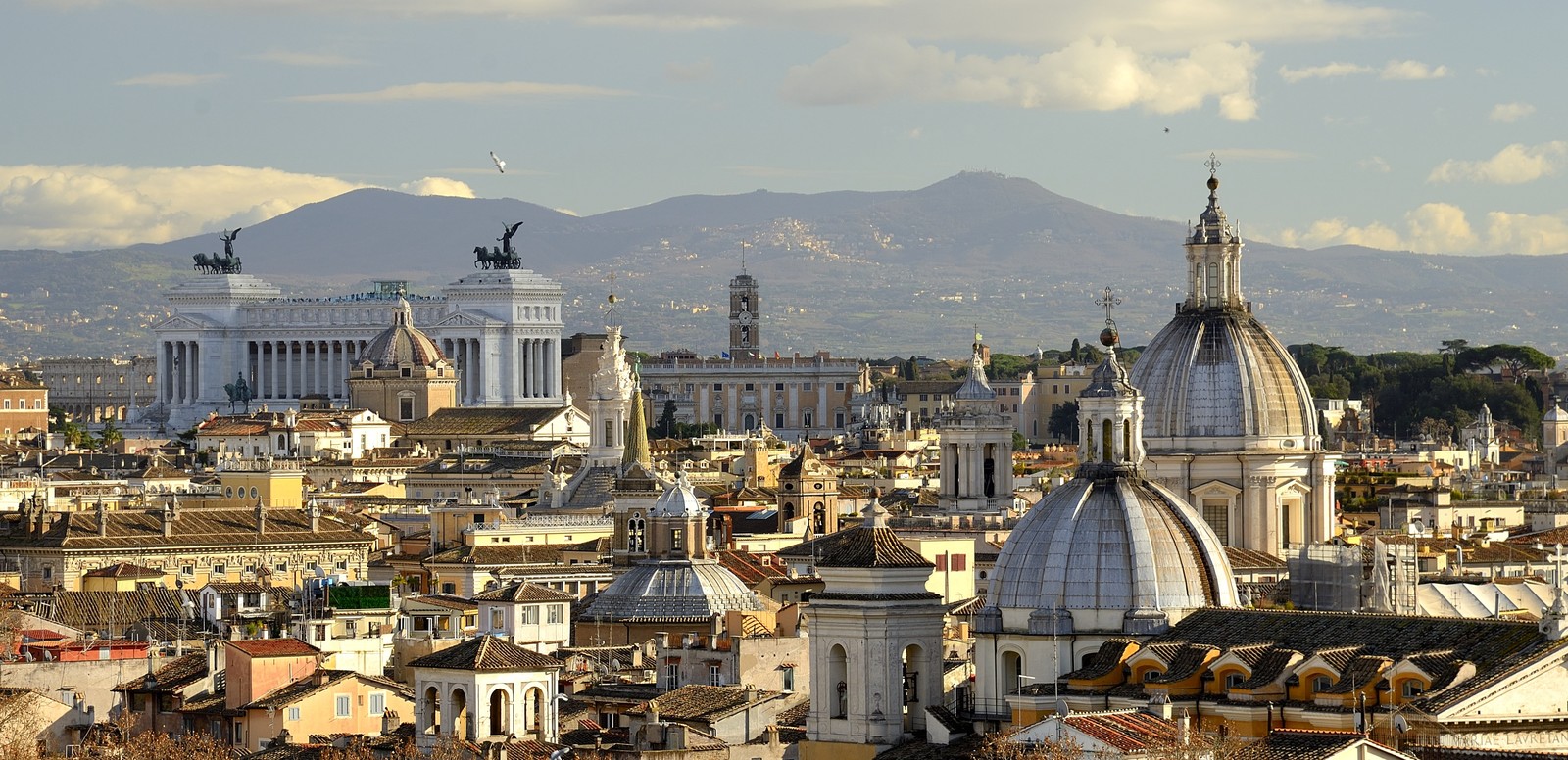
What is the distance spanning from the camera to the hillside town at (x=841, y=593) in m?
36.9

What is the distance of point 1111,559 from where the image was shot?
4000 cm

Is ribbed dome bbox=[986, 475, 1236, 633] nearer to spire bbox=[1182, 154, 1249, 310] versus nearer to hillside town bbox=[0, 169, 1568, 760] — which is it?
hillside town bbox=[0, 169, 1568, 760]

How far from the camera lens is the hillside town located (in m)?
36.9

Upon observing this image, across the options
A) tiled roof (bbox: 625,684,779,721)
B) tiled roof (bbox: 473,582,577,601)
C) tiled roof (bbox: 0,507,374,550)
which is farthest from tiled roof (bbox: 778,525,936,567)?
tiled roof (bbox: 0,507,374,550)

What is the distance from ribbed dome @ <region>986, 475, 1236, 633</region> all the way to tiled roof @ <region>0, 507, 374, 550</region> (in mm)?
40328

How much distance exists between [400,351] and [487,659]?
4820 inches

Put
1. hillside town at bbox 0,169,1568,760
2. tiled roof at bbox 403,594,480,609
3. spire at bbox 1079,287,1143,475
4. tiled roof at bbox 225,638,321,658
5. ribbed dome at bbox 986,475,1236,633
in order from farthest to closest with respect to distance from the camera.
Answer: tiled roof at bbox 403,594,480,609, tiled roof at bbox 225,638,321,658, spire at bbox 1079,287,1143,475, ribbed dome at bbox 986,475,1236,633, hillside town at bbox 0,169,1568,760

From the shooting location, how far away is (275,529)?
83.9 meters

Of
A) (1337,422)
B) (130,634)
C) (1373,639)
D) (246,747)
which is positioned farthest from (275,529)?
(1337,422)

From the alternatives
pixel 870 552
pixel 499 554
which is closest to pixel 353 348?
pixel 499 554

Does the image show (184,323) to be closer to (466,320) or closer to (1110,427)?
(466,320)

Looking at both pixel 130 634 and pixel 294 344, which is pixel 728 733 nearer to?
pixel 130 634

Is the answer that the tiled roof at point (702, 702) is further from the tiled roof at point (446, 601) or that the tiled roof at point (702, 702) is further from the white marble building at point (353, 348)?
the white marble building at point (353, 348)

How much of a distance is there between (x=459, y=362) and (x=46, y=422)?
21.2 metres
